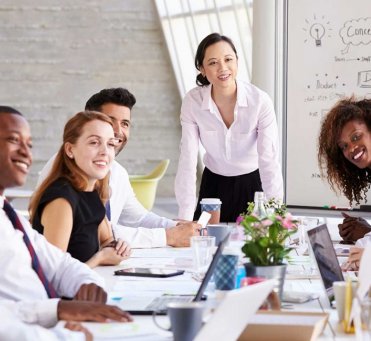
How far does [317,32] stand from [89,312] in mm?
5242

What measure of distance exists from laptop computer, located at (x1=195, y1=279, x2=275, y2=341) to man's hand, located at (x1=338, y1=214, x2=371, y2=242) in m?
2.25

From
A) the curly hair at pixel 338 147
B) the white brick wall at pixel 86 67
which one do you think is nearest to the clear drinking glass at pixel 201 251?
the curly hair at pixel 338 147

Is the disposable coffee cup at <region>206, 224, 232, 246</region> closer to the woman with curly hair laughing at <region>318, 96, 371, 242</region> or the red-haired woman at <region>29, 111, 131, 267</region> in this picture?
the red-haired woman at <region>29, 111, 131, 267</region>

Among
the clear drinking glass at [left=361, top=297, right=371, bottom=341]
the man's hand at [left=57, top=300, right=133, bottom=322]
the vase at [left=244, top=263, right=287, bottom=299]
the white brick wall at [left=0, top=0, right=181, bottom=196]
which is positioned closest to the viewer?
the clear drinking glass at [left=361, top=297, right=371, bottom=341]

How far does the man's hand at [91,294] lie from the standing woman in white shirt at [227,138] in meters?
2.16

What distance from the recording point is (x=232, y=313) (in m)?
1.57

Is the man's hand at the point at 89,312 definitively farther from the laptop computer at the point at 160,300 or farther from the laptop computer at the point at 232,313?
the laptop computer at the point at 232,313

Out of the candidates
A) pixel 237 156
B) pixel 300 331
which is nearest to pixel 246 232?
pixel 300 331

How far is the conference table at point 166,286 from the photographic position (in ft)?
6.68

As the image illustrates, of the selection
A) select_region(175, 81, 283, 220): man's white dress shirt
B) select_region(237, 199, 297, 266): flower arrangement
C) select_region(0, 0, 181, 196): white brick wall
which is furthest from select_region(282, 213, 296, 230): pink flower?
select_region(0, 0, 181, 196): white brick wall

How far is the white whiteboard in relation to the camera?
6809mm

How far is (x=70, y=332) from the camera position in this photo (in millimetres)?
2049

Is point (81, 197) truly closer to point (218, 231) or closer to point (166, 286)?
point (218, 231)

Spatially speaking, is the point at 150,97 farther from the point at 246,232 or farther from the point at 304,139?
the point at 246,232
